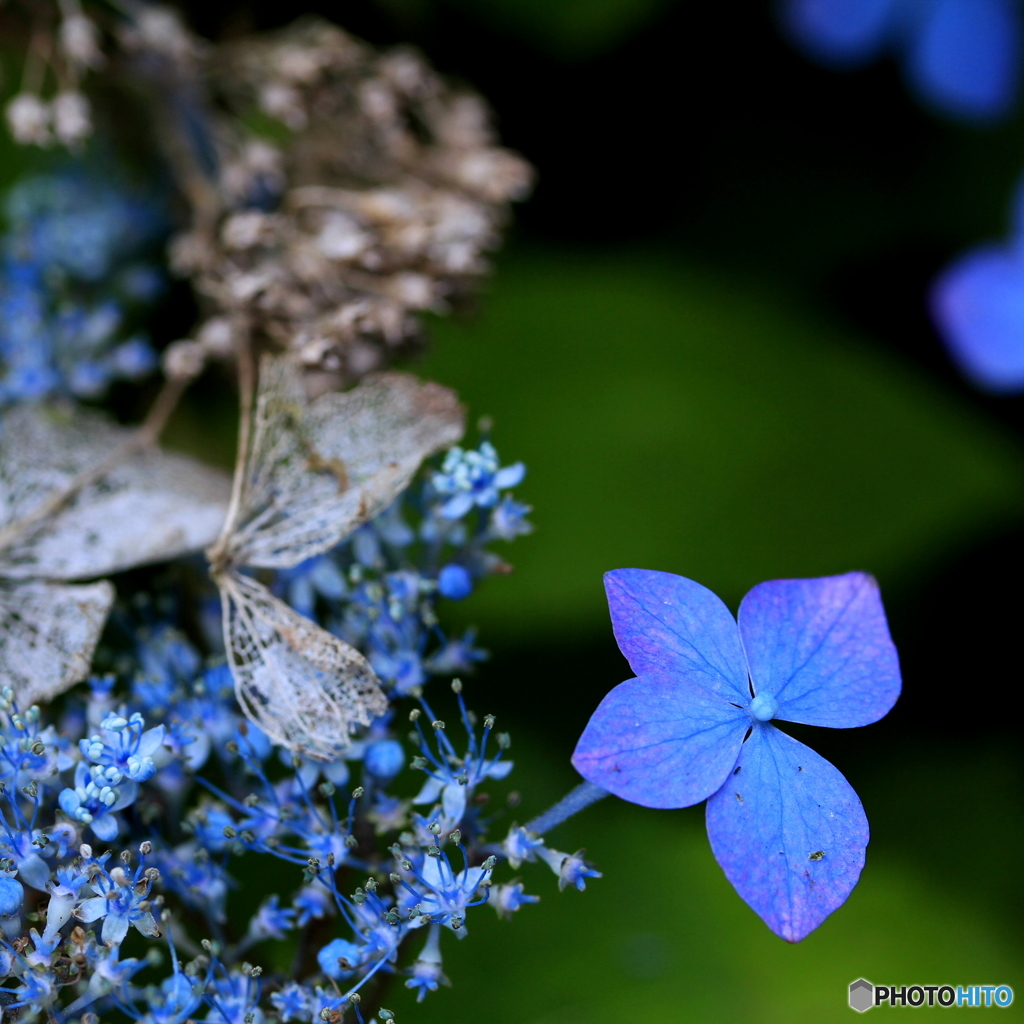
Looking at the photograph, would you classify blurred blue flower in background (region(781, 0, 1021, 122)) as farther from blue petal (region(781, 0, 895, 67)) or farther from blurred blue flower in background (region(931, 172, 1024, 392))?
blurred blue flower in background (region(931, 172, 1024, 392))

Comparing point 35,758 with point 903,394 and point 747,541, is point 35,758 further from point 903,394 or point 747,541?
point 903,394

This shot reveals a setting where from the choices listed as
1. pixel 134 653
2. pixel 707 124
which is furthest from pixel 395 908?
pixel 707 124

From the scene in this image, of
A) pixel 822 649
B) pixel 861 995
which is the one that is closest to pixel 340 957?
pixel 822 649

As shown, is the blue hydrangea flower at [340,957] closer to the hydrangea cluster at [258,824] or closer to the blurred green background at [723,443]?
the hydrangea cluster at [258,824]

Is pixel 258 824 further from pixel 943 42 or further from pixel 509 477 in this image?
pixel 943 42

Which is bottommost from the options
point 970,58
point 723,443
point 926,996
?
point 926,996

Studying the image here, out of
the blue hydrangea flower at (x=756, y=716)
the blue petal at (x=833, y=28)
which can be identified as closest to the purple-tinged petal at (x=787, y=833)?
the blue hydrangea flower at (x=756, y=716)

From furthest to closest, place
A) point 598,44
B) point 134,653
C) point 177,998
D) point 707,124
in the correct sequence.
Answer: point 707,124 → point 598,44 → point 134,653 → point 177,998
